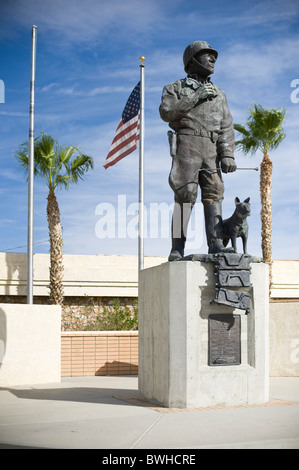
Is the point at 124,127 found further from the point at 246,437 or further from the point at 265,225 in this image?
the point at 246,437

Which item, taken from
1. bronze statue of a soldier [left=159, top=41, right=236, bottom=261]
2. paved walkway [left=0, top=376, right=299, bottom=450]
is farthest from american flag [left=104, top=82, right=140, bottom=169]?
paved walkway [left=0, top=376, right=299, bottom=450]

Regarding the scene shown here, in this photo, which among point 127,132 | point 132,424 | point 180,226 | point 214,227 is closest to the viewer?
point 132,424

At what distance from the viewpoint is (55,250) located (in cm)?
1945

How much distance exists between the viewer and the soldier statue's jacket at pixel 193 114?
8242 millimetres

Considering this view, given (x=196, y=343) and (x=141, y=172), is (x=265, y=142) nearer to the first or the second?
(x=141, y=172)

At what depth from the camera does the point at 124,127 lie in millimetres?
15328

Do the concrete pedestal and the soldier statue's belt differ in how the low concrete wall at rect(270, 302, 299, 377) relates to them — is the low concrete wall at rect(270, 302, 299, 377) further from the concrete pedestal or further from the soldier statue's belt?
the soldier statue's belt

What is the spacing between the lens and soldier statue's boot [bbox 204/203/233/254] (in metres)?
8.09

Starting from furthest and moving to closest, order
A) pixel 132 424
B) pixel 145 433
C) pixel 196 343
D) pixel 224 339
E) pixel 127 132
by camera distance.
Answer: pixel 127 132 → pixel 224 339 → pixel 196 343 → pixel 132 424 → pixel 145 433

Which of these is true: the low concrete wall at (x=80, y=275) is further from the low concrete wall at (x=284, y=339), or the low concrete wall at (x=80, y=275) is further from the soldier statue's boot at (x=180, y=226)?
the soldier statue's boot at (x=180, y=226)

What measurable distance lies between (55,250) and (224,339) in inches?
491

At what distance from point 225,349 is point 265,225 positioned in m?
12.3

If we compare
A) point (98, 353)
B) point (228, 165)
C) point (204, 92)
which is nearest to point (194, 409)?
point (228, 165)
